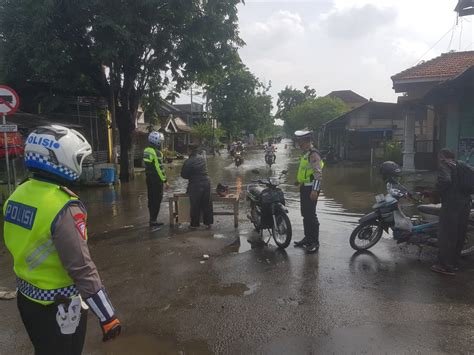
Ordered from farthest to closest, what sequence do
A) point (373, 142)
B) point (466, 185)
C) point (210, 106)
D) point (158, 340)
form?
point (210, 106), point (373, 142), point (466, 185), point (158, 340)

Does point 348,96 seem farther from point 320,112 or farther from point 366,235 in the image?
point 366,235

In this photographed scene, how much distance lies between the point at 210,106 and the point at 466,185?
53.6 meters

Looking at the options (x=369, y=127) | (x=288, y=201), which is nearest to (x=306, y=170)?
(x=288, y=201)

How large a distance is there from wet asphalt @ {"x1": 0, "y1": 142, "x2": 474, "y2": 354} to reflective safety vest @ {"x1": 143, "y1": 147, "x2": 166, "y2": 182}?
119 cm

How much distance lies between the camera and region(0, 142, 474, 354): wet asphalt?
3.52m

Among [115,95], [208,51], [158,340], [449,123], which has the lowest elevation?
[158,340]

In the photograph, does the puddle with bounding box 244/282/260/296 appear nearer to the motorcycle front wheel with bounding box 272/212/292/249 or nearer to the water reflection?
the motorcycle front wheel with bounding box 272/212/292/249

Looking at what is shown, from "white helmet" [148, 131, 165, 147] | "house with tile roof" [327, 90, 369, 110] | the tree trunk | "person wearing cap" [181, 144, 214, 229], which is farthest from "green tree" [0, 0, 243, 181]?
"house with tile roof" [327, 90, 369, 110]

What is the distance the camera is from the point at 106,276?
530 centimetres

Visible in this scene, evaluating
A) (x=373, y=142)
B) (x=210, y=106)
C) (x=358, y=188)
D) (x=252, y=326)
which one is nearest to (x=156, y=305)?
(x=252, y=326)

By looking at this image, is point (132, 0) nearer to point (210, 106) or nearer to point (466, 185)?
point (466, 185)

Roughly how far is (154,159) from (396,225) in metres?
4.46

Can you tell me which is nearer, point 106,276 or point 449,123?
point 106,276

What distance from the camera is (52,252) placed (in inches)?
78.7
